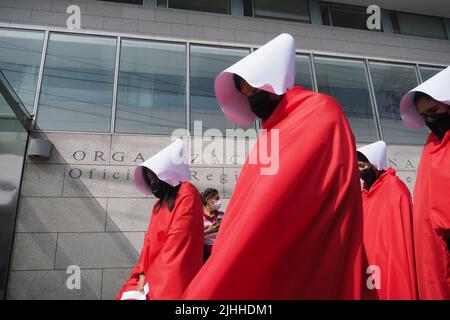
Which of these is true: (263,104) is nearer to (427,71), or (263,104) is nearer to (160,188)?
(160,188)

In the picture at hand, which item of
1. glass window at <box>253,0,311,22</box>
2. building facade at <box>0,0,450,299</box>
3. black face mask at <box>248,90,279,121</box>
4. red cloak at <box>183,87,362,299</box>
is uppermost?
glass window at <box>253,0,311,22</box>

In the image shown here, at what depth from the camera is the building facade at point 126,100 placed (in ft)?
18.1

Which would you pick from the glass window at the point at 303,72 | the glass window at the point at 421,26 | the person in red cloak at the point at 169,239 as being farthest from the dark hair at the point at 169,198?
the glass window at the point at 421,26

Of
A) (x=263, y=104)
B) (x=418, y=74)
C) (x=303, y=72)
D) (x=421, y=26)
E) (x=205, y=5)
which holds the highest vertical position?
(x=421, y=26)

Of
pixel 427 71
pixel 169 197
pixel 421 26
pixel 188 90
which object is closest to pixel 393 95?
pixel 427 71

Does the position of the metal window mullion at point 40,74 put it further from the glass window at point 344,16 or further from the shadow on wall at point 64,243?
the glass window at point 344,16

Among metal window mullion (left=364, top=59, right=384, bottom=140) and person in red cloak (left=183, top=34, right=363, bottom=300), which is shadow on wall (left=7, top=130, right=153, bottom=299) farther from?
metal window mullion (left=364, top=59, right=384, bottom=140)

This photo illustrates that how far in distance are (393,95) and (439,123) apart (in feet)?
22.1

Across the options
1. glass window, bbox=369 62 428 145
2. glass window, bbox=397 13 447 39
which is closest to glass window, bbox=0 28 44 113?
glass window, bbox=369 62 428 145

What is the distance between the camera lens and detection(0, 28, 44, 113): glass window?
21.5 ft

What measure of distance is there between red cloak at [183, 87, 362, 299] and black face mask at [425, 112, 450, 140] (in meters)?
1.41

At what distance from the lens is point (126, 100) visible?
271 inches
